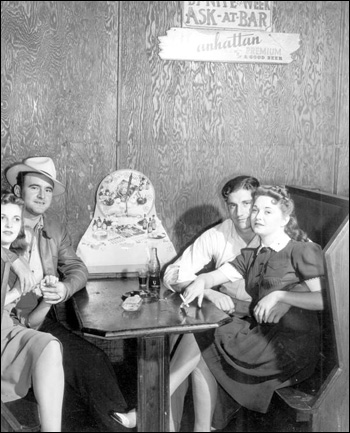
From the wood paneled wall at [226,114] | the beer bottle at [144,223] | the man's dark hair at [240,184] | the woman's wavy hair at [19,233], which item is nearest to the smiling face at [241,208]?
the man's dark hair at [240,184]

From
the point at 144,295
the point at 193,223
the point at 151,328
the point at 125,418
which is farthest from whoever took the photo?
the point at 193,223

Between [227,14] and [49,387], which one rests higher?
[227,14]

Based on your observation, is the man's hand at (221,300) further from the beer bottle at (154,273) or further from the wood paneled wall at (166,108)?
the wood paneled wall at (166,108)

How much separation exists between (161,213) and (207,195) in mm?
244

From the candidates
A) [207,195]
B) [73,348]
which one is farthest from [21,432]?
[207,195]

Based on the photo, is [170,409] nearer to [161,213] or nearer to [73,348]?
[73,348]

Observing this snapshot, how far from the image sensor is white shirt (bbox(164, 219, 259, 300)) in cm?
292

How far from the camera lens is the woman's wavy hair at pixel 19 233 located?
8.60ft

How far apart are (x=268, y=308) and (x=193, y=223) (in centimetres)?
59

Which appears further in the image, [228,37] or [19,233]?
[228,37]

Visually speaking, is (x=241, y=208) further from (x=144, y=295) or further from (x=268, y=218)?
(x=144, y=295)

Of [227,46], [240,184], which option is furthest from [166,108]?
[240,184]

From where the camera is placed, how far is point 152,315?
8.63 ft

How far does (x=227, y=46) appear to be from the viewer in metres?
2.90
